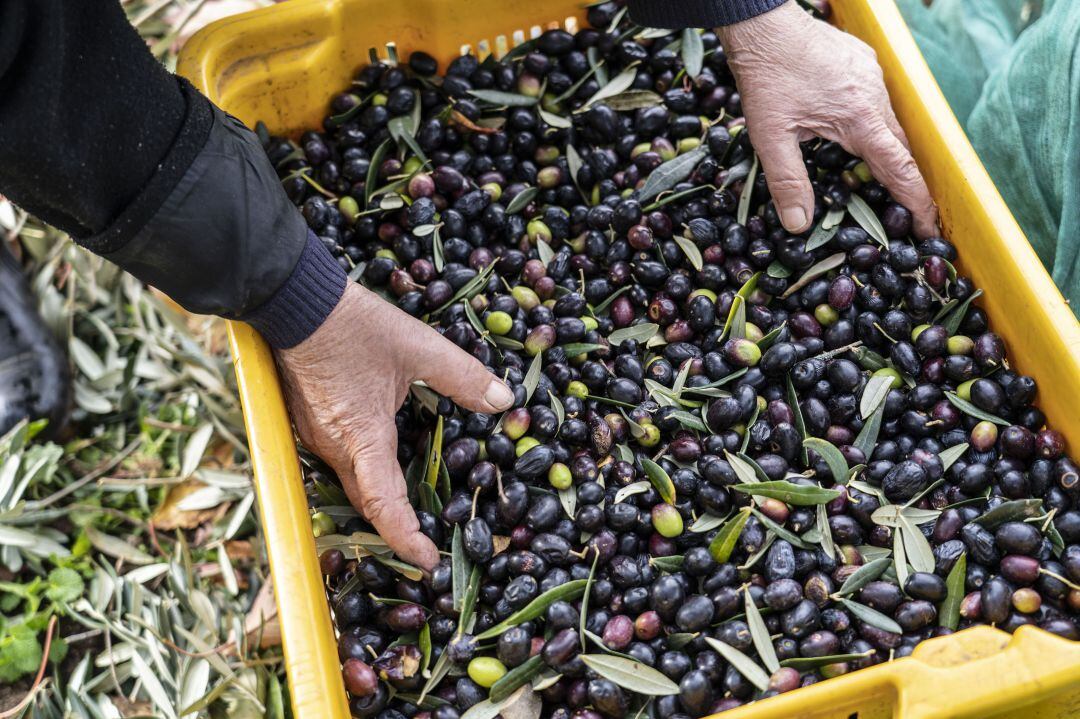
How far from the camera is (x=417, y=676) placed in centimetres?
150

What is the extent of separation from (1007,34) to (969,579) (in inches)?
60.8

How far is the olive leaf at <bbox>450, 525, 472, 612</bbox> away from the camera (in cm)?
153

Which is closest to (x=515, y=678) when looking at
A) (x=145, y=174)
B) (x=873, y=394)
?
(x=873, y=394)

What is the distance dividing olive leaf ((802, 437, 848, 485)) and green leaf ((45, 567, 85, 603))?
5.44 feet

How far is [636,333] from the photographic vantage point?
182 cm

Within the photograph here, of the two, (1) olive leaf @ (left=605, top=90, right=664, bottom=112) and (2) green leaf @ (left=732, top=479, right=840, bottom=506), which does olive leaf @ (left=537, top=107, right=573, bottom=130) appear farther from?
(2) green leaf @ (left=732, top=479, right=840, bottom=506)

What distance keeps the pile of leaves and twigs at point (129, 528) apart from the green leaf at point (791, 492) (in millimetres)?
1095

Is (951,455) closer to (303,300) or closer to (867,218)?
(867,218)

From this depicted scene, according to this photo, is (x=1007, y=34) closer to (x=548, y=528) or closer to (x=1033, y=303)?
(x=1033, y=303)

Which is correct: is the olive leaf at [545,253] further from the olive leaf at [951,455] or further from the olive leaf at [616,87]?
the olive leaf at [951,455]

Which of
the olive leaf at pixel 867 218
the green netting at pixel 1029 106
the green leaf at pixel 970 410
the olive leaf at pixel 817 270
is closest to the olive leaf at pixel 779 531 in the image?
the green leaf at pixel 970 410

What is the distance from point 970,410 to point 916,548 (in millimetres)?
293

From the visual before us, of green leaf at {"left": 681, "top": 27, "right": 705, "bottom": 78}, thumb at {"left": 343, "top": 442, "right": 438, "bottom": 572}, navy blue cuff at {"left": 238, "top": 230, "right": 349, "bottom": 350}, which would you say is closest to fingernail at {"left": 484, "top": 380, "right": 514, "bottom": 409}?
thumb at {"left": 343, "top": 442, "right": 438, "bottom": 572}

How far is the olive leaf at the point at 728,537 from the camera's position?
59.3 inches
